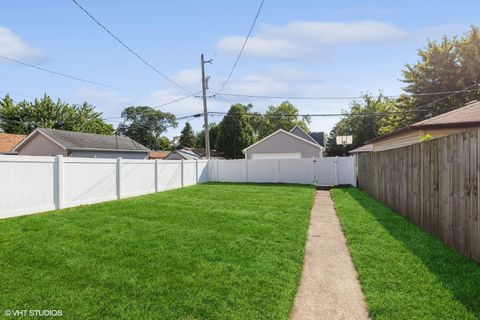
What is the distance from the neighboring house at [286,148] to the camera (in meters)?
29.6

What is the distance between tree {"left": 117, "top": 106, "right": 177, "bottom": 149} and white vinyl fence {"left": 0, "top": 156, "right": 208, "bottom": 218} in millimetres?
56489

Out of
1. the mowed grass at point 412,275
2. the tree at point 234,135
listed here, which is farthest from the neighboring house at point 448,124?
the tree at point 234,135

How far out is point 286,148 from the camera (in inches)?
1190

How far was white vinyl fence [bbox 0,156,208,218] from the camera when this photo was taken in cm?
747

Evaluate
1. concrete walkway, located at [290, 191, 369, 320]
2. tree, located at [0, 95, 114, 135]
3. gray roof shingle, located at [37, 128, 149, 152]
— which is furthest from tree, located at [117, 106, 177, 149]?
concrete walkway, located at [290, 191, 369, 320]

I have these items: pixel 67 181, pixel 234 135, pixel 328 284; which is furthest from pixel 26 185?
pixel 234 135

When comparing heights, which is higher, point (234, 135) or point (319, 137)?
point (234, 135)

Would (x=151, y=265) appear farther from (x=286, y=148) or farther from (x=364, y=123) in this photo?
(x=364, y=123)

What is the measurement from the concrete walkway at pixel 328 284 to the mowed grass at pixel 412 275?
126 millimetres

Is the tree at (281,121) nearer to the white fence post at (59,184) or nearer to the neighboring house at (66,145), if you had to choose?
the neighboring house at (66,145)

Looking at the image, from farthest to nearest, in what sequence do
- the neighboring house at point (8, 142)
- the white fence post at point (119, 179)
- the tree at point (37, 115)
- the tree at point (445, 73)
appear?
the tree at point (37, 115)
the tree at point (445, 73)
the neighboring house at point (8, 142)
the white fence post at point (119, 179)

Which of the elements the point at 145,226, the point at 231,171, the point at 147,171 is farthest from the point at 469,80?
Result: the point at 145,226

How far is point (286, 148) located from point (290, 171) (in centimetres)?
1042

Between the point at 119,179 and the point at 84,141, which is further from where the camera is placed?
the point at 84,141
